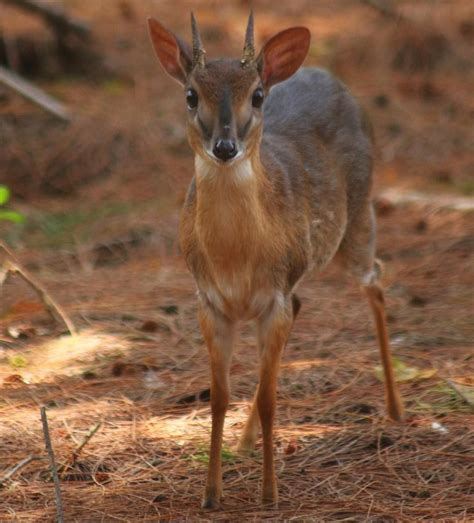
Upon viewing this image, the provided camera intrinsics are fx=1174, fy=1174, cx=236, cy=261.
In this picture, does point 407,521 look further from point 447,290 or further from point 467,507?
point 447,290

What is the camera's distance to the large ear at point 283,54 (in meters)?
4.78

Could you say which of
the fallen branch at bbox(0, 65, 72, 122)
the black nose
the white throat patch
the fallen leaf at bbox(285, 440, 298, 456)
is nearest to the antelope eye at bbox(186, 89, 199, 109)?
the white throat patch

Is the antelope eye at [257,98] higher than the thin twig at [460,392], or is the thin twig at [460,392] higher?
the antelope eye at [257,98]

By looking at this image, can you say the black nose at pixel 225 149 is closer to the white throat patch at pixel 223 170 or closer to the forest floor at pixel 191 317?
the white throat patch at pixel 223 170

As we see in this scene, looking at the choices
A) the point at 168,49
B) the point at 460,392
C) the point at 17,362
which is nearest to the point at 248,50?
the point at 168,49

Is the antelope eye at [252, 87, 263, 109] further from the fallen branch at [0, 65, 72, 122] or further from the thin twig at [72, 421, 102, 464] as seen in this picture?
the fallen branch at [0, 65, 72, 122]

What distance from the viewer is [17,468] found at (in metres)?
4.99

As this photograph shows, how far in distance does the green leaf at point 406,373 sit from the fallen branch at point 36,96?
16.6 feet

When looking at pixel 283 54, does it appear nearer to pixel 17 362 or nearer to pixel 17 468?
pixel 17 468

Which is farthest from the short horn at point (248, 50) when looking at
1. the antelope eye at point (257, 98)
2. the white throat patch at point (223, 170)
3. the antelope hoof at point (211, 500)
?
the antelope hoof at point (211, 500)

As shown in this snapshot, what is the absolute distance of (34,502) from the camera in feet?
15.5

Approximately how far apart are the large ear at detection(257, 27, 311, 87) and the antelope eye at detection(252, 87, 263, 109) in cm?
19

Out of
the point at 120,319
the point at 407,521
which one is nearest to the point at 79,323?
the point at 120,319

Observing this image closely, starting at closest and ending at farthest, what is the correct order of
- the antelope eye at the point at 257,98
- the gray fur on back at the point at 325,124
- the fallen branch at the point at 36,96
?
1. the antelope eye at the point at 257,98
2. the gray fur on back at the point at 325,124
3. the fallen branch at the point at 36,96
